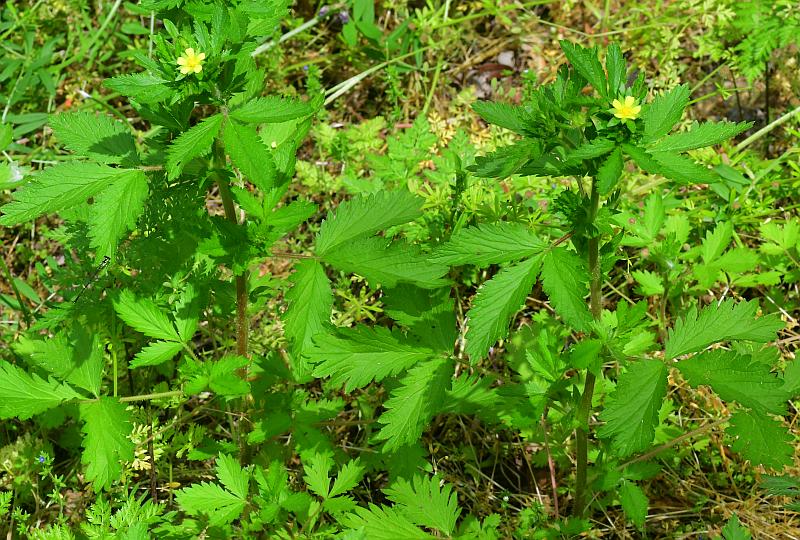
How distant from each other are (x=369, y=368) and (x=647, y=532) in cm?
139

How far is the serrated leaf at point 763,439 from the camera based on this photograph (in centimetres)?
206

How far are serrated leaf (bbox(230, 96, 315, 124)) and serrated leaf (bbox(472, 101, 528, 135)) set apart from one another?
0.49 metres

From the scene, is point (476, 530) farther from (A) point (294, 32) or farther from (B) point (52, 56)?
(B) point (52, 56)

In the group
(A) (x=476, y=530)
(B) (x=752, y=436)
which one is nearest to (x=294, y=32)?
(A) (x=476, y=530)

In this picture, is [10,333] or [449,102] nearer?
[10,333]

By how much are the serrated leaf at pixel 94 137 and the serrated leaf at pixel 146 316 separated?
49 cm

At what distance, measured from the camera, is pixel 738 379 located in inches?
77.9

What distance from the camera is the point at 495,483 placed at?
2.95 m

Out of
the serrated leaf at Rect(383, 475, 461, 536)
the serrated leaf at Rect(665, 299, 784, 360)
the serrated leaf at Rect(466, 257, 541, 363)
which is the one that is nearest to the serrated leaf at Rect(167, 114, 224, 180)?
the serrated leaf at Rect(466, 257, 541, 363)

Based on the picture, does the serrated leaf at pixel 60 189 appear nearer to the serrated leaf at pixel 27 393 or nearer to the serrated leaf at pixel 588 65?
the serrated leaf at pixel 27 393

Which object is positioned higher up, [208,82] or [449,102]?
[208,82]

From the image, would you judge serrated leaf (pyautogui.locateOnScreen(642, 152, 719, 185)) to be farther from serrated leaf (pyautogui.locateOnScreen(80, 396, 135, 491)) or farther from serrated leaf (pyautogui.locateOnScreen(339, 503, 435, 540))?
serrated leaf (pyautogui.locateOnScreen(80, 396, 135, 491))

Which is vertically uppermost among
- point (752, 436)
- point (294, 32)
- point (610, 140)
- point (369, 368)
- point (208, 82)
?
point (208, 82)

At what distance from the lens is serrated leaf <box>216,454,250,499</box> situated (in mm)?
2471
